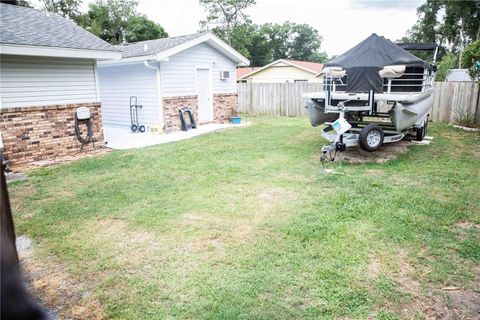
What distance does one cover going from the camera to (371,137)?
7086 millimetres

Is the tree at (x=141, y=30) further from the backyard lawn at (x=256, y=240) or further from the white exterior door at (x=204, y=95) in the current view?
the backyard lawn at (x=256, y=240)

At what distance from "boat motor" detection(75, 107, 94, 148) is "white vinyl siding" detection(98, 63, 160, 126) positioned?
2.96m

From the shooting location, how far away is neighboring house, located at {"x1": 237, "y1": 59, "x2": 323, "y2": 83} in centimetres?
2903

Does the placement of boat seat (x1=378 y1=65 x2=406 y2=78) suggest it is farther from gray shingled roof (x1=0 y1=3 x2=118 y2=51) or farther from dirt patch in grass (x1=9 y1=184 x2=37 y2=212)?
dirt patch in grass (x1=9 y1=184 x2=37 y2=212)

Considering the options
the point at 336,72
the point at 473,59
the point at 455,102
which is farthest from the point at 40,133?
the point at 455,102

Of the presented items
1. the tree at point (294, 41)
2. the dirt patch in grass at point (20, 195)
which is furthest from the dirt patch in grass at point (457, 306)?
the tree at point (294, 41)

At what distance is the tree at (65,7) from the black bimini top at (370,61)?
33009mm

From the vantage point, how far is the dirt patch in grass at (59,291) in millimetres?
2777

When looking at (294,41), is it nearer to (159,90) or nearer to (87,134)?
(159,90)

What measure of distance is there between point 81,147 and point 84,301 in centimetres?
657

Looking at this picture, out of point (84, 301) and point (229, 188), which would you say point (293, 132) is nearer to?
point (229, 188)

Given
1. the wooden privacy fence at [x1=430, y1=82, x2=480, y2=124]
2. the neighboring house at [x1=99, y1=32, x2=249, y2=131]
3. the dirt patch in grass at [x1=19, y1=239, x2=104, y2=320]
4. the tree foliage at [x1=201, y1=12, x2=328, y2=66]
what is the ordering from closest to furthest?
the dirt patch in grass at [x1=19, y1=239, x2=104, y2=320]
the wooden privacy fence at [x1=430, y1=82, x2=480, y2=124]
the neighboring house at [x1=99, y1=32, x2=249, y2=131]
the tree foliage at [x1=201, y1=12, x2=328, y2=66]

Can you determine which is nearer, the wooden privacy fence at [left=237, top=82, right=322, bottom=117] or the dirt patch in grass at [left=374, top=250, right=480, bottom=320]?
the dirt patch in grass at [left=374, top=250, right=480, bottom=320]

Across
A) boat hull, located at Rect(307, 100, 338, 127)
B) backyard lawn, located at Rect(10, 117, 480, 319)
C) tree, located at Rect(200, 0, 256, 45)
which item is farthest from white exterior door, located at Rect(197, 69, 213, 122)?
tree, located at Rect(200, 0, 256, 45)
